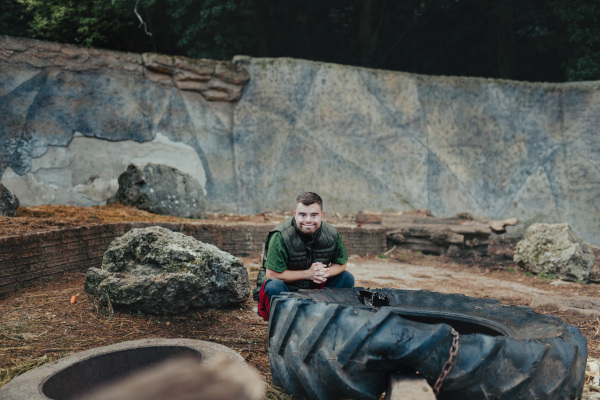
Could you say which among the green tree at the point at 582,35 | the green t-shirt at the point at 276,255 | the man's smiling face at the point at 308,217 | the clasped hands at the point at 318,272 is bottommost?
the clasped hands at the point at 318,272

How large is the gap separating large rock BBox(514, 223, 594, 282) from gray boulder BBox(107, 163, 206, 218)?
4633 mm

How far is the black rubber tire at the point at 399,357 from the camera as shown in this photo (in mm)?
1949

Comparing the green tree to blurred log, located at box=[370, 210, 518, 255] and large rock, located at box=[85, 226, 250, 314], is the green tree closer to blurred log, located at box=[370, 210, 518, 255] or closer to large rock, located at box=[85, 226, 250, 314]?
blurred log, located at box=[370, 210, 518, 255]

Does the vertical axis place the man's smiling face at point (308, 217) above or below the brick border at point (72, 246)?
above

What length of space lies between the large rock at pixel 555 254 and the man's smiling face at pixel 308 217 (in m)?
4.49

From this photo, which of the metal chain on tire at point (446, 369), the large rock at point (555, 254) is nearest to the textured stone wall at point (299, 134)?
the large rock at point (555, 254)

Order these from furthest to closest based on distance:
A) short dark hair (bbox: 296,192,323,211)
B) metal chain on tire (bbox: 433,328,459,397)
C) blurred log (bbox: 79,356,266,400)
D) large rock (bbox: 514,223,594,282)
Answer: large rock (bbox: 514,223,594,282) < short dark hair (bbox: 296,192,323,211) < metal chain on tire (bbox: 433,328,459,397) < blurred log (bbox: 79,356,266,400)

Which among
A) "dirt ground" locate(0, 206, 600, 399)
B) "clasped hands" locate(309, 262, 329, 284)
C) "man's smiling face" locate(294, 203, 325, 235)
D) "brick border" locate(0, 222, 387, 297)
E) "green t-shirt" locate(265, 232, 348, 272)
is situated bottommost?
"dirt ground" locate(0, 206, 600, 399)

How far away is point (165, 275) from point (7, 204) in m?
3.02

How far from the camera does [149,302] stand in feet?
11.4

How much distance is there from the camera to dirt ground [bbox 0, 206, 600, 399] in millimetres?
2857

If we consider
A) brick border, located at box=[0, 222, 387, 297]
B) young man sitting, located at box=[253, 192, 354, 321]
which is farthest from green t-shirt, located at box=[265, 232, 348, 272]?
brick border, located at box=[0, 222, 387, 297]

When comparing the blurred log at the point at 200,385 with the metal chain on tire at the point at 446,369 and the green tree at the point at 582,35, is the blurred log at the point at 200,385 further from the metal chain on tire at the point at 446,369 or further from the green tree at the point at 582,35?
the green tree at the point at 582,35

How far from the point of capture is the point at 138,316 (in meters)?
3.47
